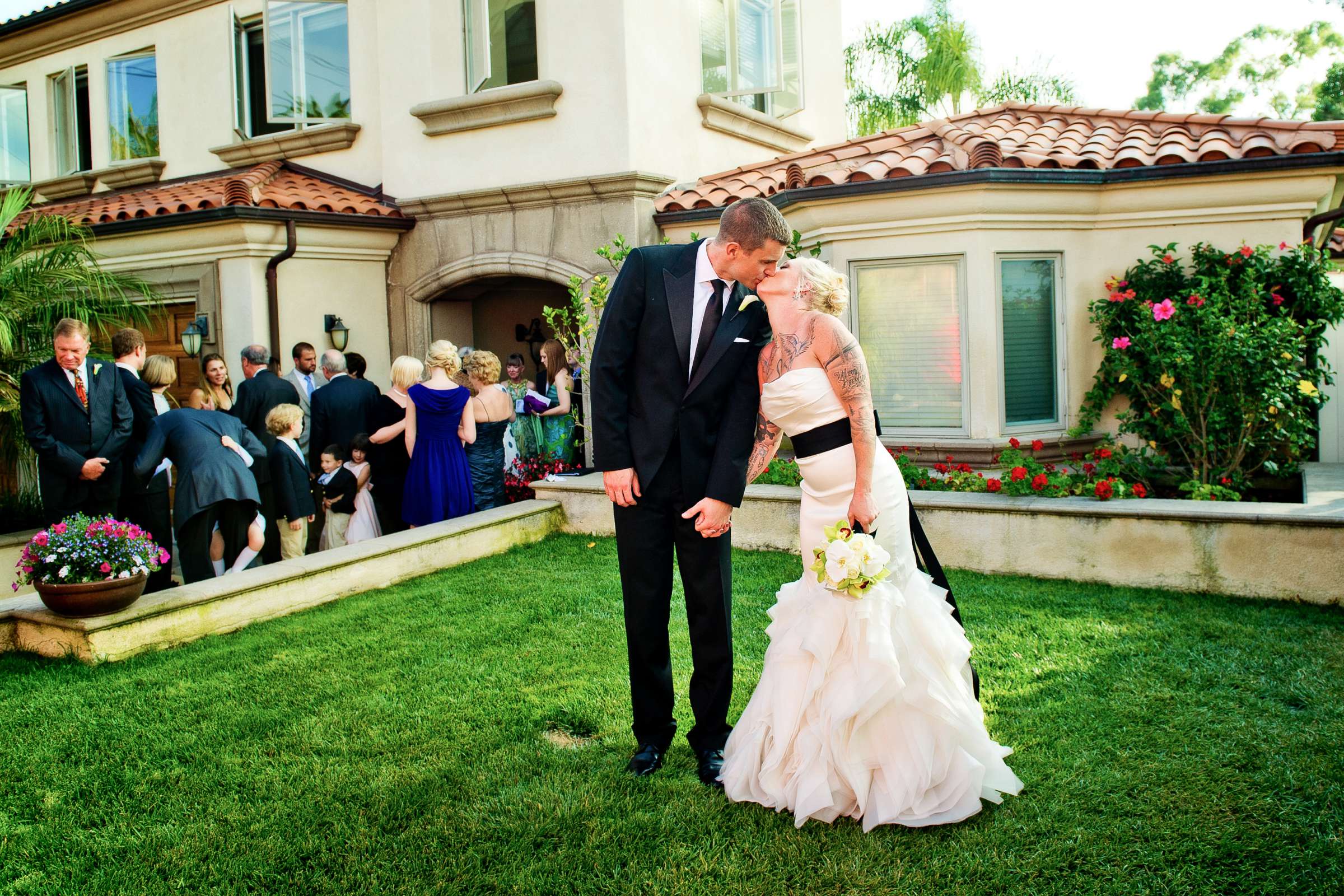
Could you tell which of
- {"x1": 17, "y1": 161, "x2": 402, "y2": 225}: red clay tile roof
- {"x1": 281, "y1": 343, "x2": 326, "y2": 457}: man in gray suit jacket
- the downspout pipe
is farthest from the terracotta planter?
{"x1": 17, "y1": 161, "x2": 402, "y2": 225}: red clay tile roof

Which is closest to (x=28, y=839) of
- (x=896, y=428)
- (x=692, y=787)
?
(x=692, y=787)

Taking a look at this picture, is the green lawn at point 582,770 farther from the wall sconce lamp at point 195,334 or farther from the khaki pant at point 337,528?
the wall sconce lamp at point 195,334

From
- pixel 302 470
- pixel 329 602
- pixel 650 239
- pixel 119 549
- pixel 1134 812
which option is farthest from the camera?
pixel 650 239

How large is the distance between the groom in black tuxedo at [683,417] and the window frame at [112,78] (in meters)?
13.1

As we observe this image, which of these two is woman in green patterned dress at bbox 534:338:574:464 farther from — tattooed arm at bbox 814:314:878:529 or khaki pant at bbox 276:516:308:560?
tattooed arm at bbox 814:314:878:529

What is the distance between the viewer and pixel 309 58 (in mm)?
12805

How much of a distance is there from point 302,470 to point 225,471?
774 mm

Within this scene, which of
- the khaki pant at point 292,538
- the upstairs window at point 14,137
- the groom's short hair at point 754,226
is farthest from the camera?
the upstairs window at point 14,137

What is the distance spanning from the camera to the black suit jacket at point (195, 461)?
279 inches

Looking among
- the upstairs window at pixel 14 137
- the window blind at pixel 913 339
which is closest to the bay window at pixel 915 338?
the window blind at pixel 913 339

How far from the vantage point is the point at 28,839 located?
3.67 metres

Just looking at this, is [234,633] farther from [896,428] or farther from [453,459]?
[896,428]

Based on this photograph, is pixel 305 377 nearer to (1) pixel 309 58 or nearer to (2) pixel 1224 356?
(1) pixel 309 58

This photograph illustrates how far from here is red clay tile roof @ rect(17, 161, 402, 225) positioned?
10953 millimetres
